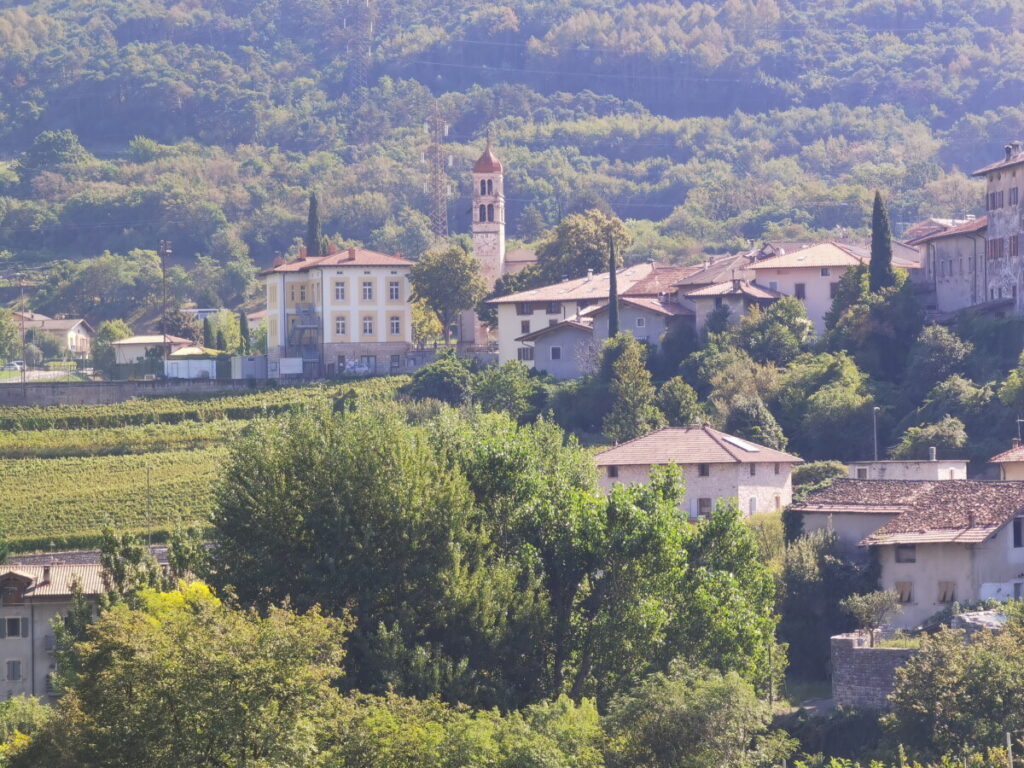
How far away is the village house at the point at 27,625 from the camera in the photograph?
64.0 m

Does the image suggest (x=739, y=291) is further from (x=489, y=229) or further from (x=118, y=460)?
(x=489, y=229)

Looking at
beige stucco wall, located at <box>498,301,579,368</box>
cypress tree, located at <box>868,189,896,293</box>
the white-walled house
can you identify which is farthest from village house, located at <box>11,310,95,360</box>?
the white-walled house

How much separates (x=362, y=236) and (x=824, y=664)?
144508 millimetres

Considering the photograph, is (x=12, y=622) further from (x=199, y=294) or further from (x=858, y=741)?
(x=199, y=294)

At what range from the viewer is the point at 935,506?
56812mm

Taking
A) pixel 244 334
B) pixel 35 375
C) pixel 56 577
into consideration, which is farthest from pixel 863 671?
pixel 35 375

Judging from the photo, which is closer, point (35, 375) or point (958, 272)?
point (958, 272)

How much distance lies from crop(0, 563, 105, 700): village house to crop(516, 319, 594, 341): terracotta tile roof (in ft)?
114

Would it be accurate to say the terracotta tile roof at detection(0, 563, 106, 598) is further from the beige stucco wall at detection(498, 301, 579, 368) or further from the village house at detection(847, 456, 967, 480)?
the beige stucco wall at detection(498, 301, 579, 368)

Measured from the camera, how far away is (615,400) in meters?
84.6

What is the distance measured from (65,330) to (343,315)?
48.2 metres

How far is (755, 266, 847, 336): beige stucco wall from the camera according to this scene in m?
93.2

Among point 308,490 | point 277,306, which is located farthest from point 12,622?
point 277,306

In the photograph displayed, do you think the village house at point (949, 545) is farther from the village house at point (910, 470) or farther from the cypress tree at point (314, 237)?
the cypress tree at point (314, 237)
